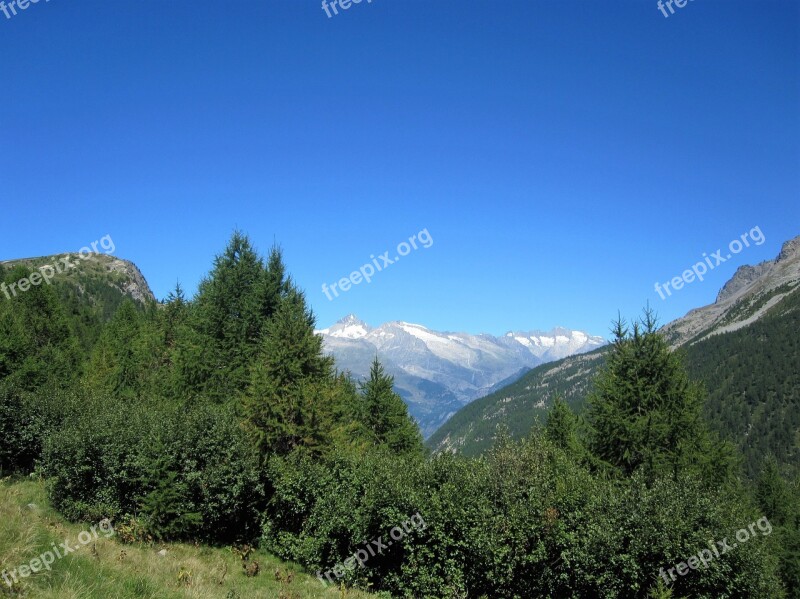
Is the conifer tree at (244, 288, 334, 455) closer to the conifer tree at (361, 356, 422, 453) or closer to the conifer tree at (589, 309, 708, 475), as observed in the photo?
the conifer tree at (361, 356, 422, 453)

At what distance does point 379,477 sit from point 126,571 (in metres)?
12.6

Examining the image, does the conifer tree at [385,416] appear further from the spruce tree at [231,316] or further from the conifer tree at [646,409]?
the conifer tree at [646,409]

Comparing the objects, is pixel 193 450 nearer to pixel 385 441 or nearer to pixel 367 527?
pixel 367 527

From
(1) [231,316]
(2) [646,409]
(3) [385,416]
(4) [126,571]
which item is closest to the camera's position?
(4) [126,571]

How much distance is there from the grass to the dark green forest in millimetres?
1650

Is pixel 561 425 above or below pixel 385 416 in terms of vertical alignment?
below

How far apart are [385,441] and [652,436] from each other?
72.5 feet

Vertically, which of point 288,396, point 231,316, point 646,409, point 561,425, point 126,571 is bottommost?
point 561,425

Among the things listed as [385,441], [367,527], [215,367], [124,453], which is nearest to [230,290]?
[215,367]

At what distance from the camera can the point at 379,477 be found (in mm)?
23672

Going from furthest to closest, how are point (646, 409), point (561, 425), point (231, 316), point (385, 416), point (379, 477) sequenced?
point (561, 425) → point (385, 416) → point (231, 316) → point (646, 409) → point (379, 477)

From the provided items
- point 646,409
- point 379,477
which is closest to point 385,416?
point 379,477

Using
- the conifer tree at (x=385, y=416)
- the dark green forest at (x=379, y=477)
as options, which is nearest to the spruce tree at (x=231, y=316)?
the dark green forest at (x=379, y=477)

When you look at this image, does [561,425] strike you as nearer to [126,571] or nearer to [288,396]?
[288,396]
